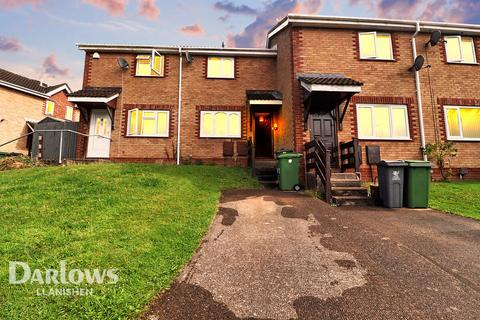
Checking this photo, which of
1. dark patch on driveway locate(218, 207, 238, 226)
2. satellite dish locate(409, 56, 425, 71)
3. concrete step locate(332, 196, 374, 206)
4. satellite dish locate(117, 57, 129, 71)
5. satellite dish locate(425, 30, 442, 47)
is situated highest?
satellite dish locate(425, 30, 442, 47)

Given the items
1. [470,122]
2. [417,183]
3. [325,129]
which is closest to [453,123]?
[470,122]

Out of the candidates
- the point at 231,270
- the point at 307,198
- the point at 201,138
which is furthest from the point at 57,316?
the point at 201,138

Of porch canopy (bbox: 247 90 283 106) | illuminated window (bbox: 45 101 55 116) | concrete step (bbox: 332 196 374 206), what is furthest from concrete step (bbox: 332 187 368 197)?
illuminated window (bbox: 45 101 55 116)

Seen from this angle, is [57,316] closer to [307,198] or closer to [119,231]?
[119,231]

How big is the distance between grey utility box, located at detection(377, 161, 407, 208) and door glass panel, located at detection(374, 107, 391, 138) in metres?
4.63

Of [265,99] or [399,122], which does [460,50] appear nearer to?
[399,122]

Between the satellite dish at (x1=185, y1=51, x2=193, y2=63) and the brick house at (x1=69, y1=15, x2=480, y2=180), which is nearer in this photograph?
the brick house at (x1=69, y1=15, x2=480, y2=180)

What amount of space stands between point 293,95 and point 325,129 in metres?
2.18

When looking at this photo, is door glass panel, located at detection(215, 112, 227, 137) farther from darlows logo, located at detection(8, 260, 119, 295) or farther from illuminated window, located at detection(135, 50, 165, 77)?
darlows logo, located at detection(8, 260, 119, 295)

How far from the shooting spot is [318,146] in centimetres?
834

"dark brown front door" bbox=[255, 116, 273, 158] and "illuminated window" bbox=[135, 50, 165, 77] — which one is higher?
"illuminated window" bbox=[135, 50, 165, 77]

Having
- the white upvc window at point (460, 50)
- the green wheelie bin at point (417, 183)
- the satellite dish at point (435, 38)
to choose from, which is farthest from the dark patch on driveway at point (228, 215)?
the white upvc window at point (460, 50)

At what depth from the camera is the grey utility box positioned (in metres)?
7.04

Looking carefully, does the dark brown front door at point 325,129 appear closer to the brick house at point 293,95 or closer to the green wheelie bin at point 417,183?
the brick house at point 293,95
